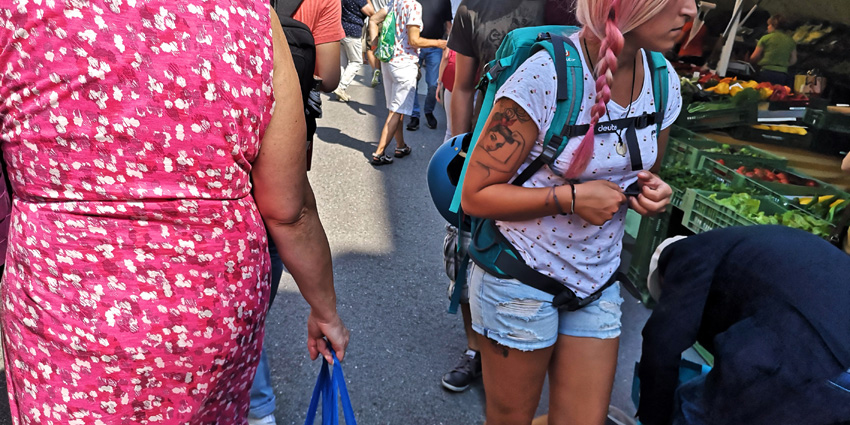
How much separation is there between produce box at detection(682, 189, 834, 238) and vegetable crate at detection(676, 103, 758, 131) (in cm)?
74

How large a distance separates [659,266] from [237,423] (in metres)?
1.41

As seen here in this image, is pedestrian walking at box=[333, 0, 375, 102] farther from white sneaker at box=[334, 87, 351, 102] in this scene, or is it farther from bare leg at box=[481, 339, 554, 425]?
bare leg at box=[481, 339, 554, 425]

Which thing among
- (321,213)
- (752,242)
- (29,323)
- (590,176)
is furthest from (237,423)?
(321,213)

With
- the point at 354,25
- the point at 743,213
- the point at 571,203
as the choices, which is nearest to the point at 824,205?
the point at 743,213

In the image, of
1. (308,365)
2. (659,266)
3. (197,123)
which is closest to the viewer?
(197,123)

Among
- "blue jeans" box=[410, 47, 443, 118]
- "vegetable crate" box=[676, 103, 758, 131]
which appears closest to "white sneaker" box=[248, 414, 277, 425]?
"vegetable crate" box=[676, 103, 758, 131]

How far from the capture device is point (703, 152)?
368cm

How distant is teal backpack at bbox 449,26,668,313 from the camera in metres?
1.70

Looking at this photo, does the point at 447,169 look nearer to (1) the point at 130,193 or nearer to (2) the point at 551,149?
(2) the point at 551,149

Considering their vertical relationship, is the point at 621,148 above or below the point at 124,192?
below

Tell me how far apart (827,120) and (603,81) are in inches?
101

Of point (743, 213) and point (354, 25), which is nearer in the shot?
point (743, 213)

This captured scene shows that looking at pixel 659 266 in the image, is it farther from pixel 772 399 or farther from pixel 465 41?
pixel 465 41

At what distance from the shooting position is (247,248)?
4.36 feet
